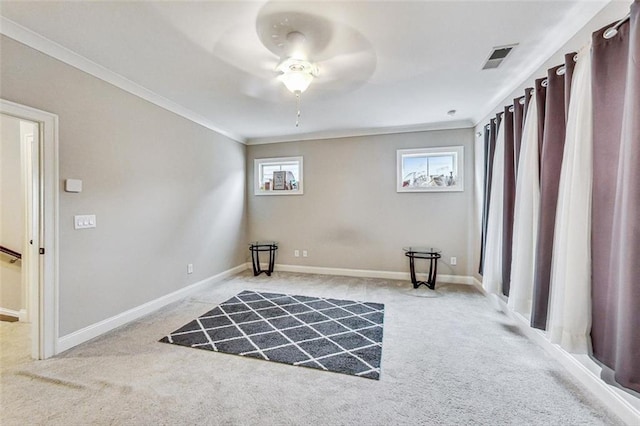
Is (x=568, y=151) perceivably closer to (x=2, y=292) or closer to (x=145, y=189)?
(x=145, y=189)

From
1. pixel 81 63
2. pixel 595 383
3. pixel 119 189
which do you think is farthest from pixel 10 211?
pixel 595 383

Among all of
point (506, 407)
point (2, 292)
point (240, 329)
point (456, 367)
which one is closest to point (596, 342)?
point (506, 407)

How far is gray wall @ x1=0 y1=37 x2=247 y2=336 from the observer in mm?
2344

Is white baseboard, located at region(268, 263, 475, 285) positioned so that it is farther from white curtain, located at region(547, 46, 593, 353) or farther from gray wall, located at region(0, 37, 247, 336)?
white curtain, located at region(547, 46, 593, 353)

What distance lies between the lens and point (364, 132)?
190 inches

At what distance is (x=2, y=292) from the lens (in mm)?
3092

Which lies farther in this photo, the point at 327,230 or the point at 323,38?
the point at 327,230

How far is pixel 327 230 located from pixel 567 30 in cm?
391

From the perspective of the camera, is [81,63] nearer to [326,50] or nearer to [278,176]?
[326,50]

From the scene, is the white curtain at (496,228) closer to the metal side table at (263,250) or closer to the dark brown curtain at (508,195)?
the dark brown curtain at (508,195)

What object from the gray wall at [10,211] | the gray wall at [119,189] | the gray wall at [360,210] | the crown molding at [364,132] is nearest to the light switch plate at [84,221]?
the gray wall at [119,189]

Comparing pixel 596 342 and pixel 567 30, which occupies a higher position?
pixel 567 30

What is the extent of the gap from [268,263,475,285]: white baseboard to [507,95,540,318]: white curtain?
6.89ft

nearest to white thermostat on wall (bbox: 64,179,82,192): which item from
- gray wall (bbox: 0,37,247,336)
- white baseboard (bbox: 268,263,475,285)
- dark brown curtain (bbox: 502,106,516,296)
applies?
gray wall (bbox: 0,37,247,336)
